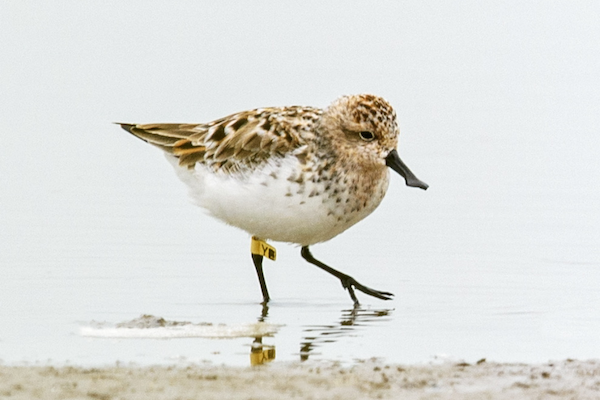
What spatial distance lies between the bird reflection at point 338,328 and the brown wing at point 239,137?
46.0 inches

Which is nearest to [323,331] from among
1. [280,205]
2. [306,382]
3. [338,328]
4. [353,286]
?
[338,328]

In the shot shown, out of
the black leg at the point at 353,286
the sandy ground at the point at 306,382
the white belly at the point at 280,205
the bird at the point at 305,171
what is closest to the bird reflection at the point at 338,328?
the black leg at the point at 353,286

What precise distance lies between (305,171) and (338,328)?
103cm

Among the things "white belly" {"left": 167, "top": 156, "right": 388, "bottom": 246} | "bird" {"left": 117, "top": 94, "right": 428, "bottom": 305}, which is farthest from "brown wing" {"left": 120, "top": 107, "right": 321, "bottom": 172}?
"white belly" {"left": 167, "top": 156, "right": 388, "bottom": 246}

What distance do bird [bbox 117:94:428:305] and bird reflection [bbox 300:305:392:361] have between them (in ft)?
1.16

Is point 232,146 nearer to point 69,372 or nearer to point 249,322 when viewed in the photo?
point 249,322

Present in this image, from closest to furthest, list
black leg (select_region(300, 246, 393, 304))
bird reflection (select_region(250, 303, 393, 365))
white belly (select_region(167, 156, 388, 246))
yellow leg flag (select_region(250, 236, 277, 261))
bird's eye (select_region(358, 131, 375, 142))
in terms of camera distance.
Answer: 1. bird reflection (select_region(250, 303, 393, 365))
2. white belly (select_region(167, 156, 388, 246))
3. bird's eye (select_region(358, 131, 375, 142))
4. black leg (select_region(300, 246, 393, 304))
5. yellow leg flag (select_region(250, 236, 277, 261))

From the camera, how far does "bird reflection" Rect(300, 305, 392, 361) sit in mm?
6832

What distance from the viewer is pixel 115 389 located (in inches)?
205

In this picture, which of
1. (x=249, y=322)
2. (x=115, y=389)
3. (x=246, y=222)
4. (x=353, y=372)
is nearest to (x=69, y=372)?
(x=115, y=389)

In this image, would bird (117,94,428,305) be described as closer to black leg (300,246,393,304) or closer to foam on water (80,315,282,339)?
black leg (300,246,393,304)

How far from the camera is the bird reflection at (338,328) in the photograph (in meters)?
6.83

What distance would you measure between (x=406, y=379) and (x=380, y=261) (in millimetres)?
3948

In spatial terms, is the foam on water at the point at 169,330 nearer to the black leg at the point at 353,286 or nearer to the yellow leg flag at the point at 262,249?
the black leg at the point at 353,286
